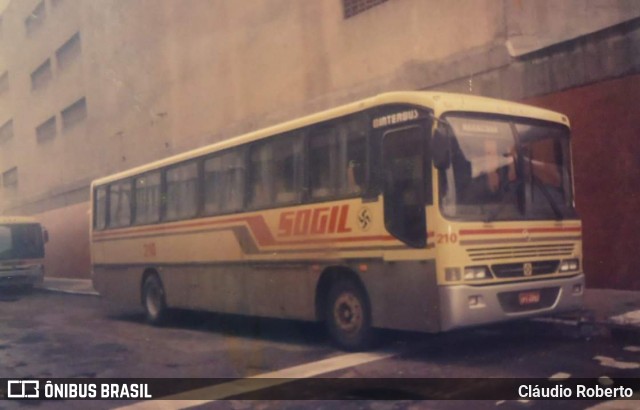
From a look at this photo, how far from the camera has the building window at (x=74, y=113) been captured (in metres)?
35.1

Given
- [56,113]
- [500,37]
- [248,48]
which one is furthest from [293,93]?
[56,113]

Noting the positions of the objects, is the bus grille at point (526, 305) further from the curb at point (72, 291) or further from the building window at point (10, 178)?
the building window at point (10, 178)

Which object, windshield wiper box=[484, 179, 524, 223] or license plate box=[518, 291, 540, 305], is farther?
license plate box=[518, 291, 540, 305]

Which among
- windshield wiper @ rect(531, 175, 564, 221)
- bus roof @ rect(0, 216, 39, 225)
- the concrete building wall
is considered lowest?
windshield wiper @ rect(531, 175, 564, 221)

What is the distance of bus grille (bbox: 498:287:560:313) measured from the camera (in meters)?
8.44

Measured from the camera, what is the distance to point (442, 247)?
26.8 ft

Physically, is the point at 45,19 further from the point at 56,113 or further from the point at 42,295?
the point at 42,295

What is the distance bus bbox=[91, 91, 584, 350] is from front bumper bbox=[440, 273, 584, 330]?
0.05 feet

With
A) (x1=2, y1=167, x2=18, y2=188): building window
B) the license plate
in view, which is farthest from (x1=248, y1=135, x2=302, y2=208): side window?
(x1=2, y1=167, x2=18, y2=188): building window

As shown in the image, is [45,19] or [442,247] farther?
[45,19]

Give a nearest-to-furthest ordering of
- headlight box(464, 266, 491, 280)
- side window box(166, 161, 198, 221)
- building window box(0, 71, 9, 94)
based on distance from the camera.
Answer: headlight box(464, 266, 491, 280), side window box(166, 161, 198, 221), building window box(0, 71, 9, 94)

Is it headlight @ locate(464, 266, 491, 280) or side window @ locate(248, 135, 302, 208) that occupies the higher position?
side window @ locate(248, 135, 302, 208)

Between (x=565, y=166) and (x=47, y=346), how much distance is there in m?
8.02

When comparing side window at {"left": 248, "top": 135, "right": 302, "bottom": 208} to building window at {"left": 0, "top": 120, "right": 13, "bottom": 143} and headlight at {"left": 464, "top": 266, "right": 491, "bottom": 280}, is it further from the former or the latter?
building window at {"left": 0, "top": 120, "right": 13, "bottom": 143}
